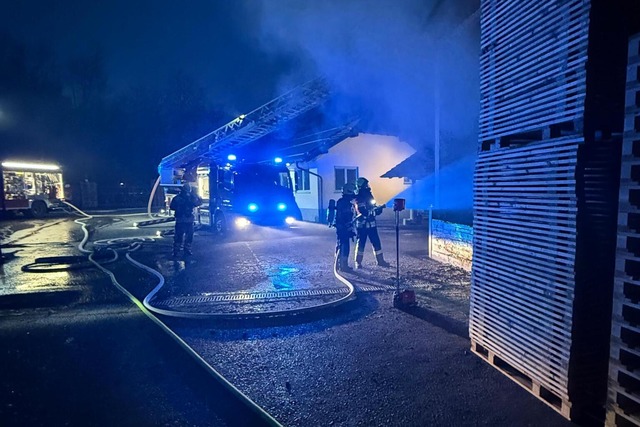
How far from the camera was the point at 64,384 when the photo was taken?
3102 mm

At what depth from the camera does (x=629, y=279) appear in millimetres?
2129

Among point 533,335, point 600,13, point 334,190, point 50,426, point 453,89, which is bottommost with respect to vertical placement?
point 50,426

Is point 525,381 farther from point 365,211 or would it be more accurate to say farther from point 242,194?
point 242,194

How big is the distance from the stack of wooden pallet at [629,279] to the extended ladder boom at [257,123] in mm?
6309

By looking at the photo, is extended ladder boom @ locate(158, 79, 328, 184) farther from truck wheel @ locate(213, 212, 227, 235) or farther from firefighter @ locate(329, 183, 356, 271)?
firefighter @ locate(329, 183, 356, 271)

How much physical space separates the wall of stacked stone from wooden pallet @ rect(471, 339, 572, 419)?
11.7ft

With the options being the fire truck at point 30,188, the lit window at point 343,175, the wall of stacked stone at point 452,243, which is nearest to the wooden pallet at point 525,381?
the wall of stacked stone at point 452,243

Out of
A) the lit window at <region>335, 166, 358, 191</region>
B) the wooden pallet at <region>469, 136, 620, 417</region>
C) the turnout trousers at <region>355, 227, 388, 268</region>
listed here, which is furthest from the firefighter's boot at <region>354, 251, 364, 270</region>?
the lit window at <region>335, 166, 358, 191</region>

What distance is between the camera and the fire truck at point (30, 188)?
1872cm

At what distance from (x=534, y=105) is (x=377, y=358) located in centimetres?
261

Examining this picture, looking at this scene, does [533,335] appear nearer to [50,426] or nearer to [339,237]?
[50,426]

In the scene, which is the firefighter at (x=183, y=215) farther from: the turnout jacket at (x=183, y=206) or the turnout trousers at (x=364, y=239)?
the turnout trousers at (x=364, y=239)

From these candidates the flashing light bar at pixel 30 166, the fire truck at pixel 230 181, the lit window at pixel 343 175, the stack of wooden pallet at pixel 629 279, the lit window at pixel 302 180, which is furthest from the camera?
the flashing light bar at pixel 30 166

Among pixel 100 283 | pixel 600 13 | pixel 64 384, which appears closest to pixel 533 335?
pixel 600 13
